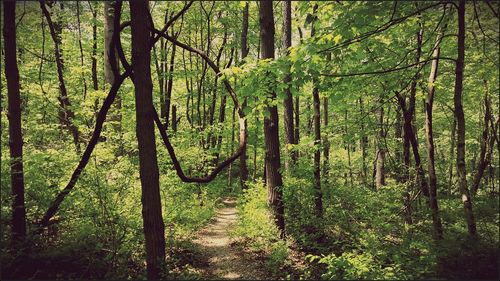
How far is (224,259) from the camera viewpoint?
8445mm

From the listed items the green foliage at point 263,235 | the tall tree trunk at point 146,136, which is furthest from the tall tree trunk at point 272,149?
the tall tree trunk at point 146,136

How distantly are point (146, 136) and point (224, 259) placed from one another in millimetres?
4674

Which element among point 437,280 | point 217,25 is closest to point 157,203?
point 437,280

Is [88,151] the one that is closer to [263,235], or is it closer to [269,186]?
[269,186]

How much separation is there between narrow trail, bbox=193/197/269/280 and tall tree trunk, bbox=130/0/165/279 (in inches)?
85.1

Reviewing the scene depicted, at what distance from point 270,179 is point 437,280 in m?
5.17

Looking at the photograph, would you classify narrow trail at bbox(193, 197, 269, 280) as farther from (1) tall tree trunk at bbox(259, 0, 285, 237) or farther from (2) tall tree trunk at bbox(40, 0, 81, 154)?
(2) tall tree trunk at bbox(40, 0, 81, 154)

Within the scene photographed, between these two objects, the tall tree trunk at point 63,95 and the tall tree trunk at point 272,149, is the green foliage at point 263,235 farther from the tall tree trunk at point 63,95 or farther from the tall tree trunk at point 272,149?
the tall tree trunk at point 63,95

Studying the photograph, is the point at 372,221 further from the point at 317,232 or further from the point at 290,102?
the point at 290,102

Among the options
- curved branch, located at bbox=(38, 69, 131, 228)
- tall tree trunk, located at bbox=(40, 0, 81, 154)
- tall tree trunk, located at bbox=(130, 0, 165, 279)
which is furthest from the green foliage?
tall tree trunk, located at bbox=(40, 0, 81, 154)

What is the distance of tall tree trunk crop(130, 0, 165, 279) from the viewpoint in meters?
5.23

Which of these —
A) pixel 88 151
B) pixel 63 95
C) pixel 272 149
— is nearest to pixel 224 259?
pixel 272 149

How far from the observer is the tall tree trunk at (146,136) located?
5.23 m

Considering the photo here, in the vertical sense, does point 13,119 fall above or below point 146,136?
above
